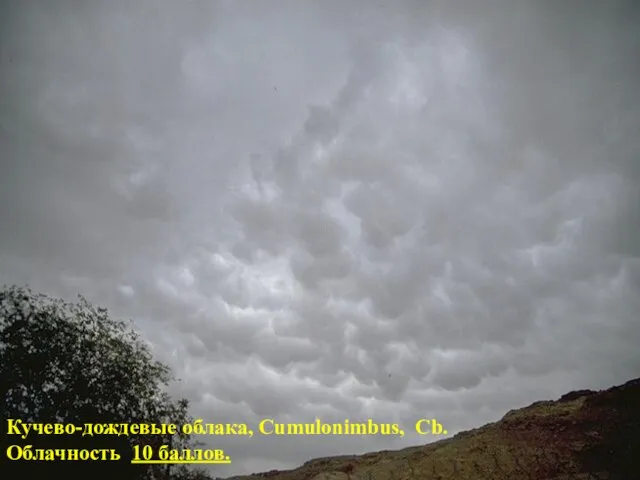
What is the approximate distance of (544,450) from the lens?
30.0 m

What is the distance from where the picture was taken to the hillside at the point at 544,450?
28109 millimetres

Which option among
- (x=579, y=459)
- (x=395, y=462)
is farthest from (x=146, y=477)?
(x=579, y=459)

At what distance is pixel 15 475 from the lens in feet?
84.3

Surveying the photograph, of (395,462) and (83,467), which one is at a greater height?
(83,467)

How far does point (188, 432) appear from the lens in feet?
107

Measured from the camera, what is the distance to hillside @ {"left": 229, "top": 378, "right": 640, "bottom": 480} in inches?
1107

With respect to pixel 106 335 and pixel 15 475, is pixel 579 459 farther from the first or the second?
pixel 15 475

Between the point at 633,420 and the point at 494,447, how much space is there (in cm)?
894

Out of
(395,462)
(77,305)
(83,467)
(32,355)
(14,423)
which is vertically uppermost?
(77,305)

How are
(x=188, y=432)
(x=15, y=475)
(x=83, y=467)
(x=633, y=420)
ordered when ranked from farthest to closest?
(x=188, y=432) < (x=633, y=420) < (x=83, y=467) < (x=15, y=475)

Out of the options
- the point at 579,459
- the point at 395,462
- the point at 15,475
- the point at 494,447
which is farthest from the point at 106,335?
the point at 579,459

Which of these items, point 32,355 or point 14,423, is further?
point 32,355

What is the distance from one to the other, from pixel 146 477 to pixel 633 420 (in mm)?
32087

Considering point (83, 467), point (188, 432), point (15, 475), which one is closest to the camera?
point (15, 475)
